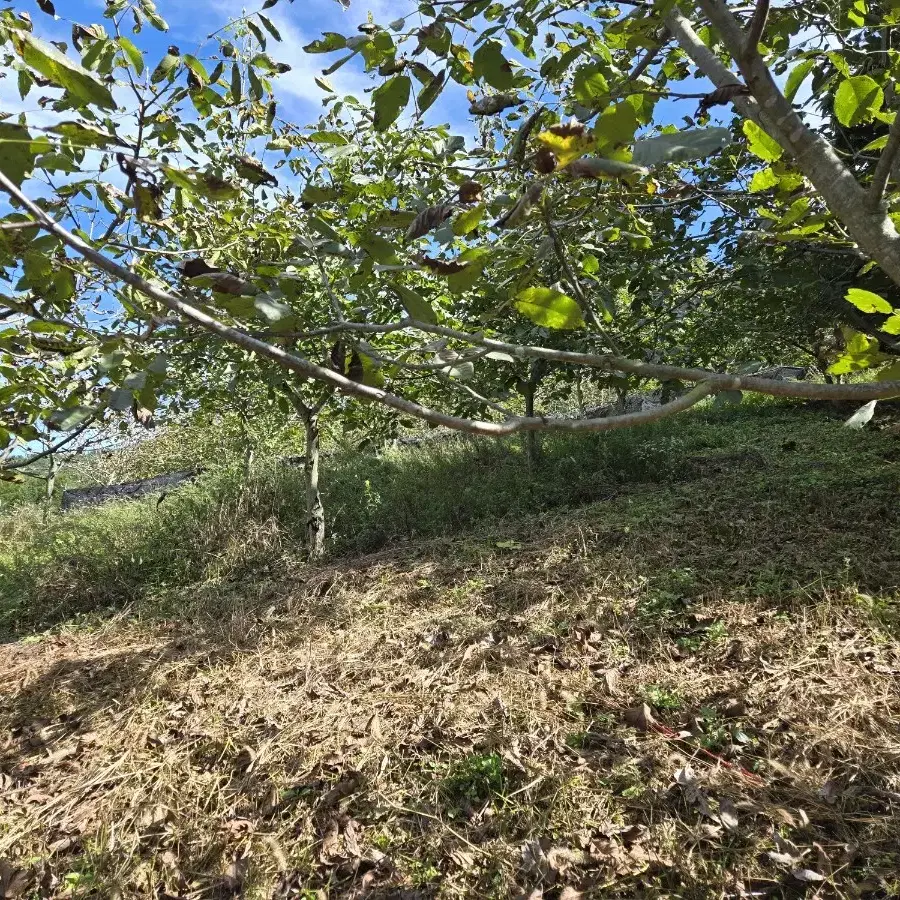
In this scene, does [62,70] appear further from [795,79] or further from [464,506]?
[464,506]

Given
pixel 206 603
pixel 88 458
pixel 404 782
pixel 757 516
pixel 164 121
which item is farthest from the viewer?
pixel 88 458

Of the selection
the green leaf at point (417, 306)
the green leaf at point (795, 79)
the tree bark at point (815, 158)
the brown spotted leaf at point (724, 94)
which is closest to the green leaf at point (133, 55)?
the green leaf at point (417, 306)

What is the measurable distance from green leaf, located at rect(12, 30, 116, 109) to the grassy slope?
1981 mm

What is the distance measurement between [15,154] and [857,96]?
1.41 metres

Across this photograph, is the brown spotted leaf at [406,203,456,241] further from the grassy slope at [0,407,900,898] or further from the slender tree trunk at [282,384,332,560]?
the slender tree trunk at [282,384,332,560]

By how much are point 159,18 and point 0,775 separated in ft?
9.70

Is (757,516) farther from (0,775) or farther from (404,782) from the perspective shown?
(0,775)

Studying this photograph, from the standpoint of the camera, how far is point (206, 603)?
4.11 meters

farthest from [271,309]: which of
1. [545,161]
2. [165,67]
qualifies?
[165,67]

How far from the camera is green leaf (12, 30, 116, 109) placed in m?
0.62

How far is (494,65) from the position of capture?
903mm

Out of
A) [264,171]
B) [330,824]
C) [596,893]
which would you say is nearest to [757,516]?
[596,893]

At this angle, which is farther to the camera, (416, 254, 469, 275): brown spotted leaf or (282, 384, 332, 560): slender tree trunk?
(282, 384, 332, 560): slender tree trunk

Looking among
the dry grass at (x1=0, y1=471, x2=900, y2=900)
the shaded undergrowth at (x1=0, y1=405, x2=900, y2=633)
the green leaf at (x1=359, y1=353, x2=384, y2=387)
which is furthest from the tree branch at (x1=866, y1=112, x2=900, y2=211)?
the shaded undergrowth at (x1=0, y1=405, x2=900, y2=633)
